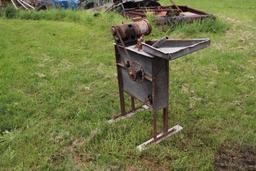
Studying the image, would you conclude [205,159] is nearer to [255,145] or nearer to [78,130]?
[255,145]

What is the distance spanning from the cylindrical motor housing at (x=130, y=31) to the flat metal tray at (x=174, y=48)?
193 mm

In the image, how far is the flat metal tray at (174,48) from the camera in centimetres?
277

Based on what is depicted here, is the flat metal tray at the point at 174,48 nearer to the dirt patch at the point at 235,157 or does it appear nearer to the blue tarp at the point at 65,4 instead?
the dirt patch at the point at 235,157

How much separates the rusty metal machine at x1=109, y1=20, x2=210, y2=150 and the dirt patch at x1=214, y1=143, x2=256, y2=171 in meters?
0.55

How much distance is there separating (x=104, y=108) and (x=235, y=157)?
1613mm

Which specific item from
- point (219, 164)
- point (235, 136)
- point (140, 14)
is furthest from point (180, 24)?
point (219, 164)

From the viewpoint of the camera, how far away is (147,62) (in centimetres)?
304

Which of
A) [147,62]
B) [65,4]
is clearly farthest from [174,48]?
[65,4]

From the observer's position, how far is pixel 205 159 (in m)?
3.02

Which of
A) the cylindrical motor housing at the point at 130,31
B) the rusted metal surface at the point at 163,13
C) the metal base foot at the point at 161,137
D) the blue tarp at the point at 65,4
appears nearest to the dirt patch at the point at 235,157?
the metal base foot at the point at 161,137

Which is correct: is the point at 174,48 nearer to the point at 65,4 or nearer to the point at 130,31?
the point at 130,31

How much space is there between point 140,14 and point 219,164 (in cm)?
560

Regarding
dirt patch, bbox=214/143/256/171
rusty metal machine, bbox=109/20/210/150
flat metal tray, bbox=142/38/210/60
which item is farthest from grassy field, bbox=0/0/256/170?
flat metal tray, bbox=142/38/210/60

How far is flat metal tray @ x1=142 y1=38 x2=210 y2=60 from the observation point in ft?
9.10
